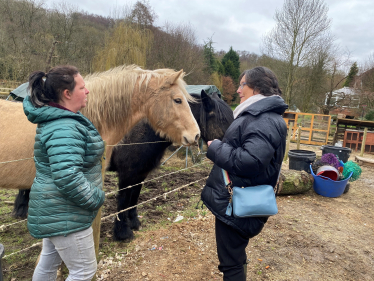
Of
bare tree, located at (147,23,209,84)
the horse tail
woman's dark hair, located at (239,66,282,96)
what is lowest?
the horse tail

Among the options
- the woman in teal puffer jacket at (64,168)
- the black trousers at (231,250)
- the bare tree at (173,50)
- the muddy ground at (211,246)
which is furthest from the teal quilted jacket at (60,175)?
the bare tree at (173,50)

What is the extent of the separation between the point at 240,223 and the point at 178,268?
55.1 inches

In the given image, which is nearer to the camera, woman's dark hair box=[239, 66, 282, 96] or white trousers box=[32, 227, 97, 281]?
white trousers box=[32, 227, 97, 281]

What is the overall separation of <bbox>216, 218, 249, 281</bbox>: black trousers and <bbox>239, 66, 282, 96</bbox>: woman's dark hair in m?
1.04

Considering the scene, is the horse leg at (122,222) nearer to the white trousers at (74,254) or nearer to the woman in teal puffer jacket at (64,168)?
the white trousers at (74,254)

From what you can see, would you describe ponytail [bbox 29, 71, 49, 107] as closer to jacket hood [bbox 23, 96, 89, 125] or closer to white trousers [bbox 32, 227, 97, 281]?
jacket hood [bbox 23, 96, 89, 125]

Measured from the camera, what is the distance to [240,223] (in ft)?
4.99

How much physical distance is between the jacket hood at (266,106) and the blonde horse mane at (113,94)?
1.10 m

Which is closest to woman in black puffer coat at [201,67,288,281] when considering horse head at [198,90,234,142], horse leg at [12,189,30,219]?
horse head at [198,90,234,142]

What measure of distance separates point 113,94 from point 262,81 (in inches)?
54.8

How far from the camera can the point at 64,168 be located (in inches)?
41.9

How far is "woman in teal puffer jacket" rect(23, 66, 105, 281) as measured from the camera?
3.58 feet

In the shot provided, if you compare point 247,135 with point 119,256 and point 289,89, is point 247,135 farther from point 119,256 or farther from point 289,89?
point 289,89

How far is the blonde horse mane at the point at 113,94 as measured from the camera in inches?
81.0
